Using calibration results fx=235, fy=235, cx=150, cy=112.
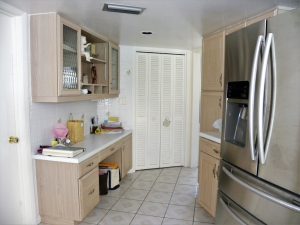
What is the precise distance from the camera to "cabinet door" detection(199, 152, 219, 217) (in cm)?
241

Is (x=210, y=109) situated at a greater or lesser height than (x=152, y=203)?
greater

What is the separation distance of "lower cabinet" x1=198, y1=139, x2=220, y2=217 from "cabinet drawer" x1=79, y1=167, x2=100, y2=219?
47.2 inches

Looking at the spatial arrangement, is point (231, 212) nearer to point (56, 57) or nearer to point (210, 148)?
point (210, 148)

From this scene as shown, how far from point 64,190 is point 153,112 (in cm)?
216

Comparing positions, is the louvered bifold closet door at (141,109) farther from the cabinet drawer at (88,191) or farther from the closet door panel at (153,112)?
the cabinet drawer at (88,191)

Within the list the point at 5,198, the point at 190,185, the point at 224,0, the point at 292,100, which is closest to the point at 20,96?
the point at 5,198

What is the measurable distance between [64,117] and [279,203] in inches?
96.2

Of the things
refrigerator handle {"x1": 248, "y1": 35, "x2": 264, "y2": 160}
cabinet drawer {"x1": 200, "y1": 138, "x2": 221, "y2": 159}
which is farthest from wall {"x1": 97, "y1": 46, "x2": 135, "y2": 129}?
refrigerator handle {"x1": 248, "y1": 35, "x2": 264, "y2": 160}

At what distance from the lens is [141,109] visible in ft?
13.3

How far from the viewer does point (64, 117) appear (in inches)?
115

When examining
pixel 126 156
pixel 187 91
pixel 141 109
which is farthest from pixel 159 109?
pixel 126 156

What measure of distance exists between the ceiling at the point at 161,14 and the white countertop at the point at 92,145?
4.52 feet

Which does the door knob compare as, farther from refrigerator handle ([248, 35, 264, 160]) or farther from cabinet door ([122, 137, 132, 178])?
refrigerator handle ([248, 35, 264, 160])

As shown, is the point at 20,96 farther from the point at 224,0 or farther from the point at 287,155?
the point at 287,155
